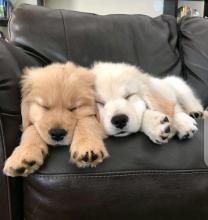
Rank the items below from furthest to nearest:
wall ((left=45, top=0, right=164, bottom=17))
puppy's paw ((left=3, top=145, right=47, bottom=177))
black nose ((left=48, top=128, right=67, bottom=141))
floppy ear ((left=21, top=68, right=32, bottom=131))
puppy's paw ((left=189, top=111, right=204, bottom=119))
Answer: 1. wall ((left=45, top=0, right=164, bottom=17))
2. puppy's paw ((left=189, top=111, right=204, bottom=119))
3. floppy ear ((left=21, top=68, right=32, bottom=131))
4. black nose ((left=48, top=128, right=67, bottom=141))
5. puppy's paw ((left=3, top=145, right=47, bottom=177))

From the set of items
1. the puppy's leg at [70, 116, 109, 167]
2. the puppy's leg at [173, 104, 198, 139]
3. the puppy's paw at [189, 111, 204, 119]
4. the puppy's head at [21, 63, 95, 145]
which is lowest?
the puppy's paw at [189, 111, 204, 119]

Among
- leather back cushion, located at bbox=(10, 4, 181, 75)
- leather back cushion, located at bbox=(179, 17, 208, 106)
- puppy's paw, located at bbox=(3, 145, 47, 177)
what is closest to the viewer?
puppy's paw, located at bbox=(3, 145, 47, 177)

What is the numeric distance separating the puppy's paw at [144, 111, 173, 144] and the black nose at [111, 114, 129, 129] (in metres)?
0.07

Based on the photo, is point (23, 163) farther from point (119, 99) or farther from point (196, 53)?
point (196, 53)

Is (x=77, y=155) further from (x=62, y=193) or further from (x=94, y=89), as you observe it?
(x=94, y=89)

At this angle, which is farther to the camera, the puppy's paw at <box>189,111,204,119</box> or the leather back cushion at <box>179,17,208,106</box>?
the leather back cushion at <box>179,17,208,106</box>

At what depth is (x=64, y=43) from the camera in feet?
6.11

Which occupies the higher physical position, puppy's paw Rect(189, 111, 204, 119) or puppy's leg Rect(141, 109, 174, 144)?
puppy's leg Rect(141, 109, 174, 144)

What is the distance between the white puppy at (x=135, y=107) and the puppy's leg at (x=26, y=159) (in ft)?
0.83

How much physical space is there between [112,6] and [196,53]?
81.3 inches

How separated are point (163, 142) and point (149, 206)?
0.21m

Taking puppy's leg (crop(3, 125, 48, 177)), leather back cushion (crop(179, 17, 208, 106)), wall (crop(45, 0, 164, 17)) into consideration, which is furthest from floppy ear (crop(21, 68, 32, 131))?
wall (crop(45, 0, 164, 17))

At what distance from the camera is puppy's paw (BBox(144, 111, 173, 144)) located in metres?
1.15

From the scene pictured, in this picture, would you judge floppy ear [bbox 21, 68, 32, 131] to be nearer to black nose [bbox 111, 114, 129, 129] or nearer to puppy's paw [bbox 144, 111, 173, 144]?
black nose [bbox 111, 114, 129, 129]
